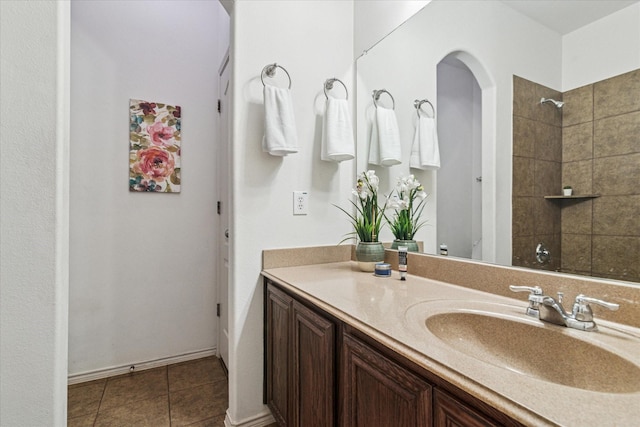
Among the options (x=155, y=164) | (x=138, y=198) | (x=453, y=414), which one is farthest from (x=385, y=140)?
(x=138, y=198)

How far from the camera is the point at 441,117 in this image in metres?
1.41

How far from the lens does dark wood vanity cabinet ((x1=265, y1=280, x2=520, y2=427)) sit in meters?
0.61

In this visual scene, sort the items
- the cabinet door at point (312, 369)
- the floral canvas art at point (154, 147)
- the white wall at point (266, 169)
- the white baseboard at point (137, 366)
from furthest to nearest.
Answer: the floral canvas art at point (154, 147) → the white baseboard at point (137, 366) → the white wall at point (266, 169) → the cabinet door at point (312, 369)

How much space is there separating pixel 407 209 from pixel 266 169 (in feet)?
2.48

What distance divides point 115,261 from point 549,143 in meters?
2.52

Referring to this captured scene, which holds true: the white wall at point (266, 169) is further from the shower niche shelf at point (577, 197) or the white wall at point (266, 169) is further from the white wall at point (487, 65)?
the shower niche shelf at point (577, 197)

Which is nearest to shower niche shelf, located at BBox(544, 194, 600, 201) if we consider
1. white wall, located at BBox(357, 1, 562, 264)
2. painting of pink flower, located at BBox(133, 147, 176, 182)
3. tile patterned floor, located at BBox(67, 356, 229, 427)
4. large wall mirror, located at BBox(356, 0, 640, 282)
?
large wall mirror, located at BBox(356, 0, 640, 282)

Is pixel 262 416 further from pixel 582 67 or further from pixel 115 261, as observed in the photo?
pixel 582 67

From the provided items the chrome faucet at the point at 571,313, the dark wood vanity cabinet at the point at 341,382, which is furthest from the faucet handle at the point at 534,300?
the dark wood vanity cabinet at the point at 341,382

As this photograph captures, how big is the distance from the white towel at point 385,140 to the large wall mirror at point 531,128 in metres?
0.06

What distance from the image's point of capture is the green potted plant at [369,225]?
151cm

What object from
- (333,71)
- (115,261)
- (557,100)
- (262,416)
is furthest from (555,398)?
(115,261)

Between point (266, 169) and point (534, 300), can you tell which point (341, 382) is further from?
point (266, 169)

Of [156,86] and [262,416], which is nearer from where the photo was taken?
[262,416]
